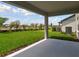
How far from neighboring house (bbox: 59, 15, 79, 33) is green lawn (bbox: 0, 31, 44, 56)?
192 cm

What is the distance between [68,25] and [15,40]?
14.0 ft

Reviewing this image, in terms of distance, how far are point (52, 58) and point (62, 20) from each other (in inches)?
228

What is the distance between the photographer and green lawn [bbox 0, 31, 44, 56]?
30.0 feet

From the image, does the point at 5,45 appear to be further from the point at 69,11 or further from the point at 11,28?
the point at 69,11

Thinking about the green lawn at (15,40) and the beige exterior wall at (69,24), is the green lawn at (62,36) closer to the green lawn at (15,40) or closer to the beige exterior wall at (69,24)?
the beige exterior wall at (69,24)

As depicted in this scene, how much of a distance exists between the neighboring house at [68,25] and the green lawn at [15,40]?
1921 mm

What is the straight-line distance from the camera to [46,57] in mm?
8164

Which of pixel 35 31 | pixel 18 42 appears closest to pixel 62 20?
pixel 35 31

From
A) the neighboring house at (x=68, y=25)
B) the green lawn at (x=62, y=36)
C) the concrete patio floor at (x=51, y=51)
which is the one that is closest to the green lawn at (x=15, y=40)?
the concrete patio floor at (x=51, y=51)

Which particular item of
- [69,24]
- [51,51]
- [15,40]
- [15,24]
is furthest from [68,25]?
[15,40]

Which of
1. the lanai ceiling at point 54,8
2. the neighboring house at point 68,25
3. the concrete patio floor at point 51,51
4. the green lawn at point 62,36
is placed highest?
the lanai ceiling at point 54,8

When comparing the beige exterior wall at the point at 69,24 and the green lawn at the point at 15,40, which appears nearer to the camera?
the green lawn at the point at 15,40

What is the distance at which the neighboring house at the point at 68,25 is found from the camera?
12.9m

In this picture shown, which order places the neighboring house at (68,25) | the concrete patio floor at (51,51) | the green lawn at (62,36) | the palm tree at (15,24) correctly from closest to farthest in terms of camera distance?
1. the concrete patio floor at (51,51)
2. the palm tree at (15,24)
3. the neighboring house at (68,25)
4. the green lawn at (62,36)
